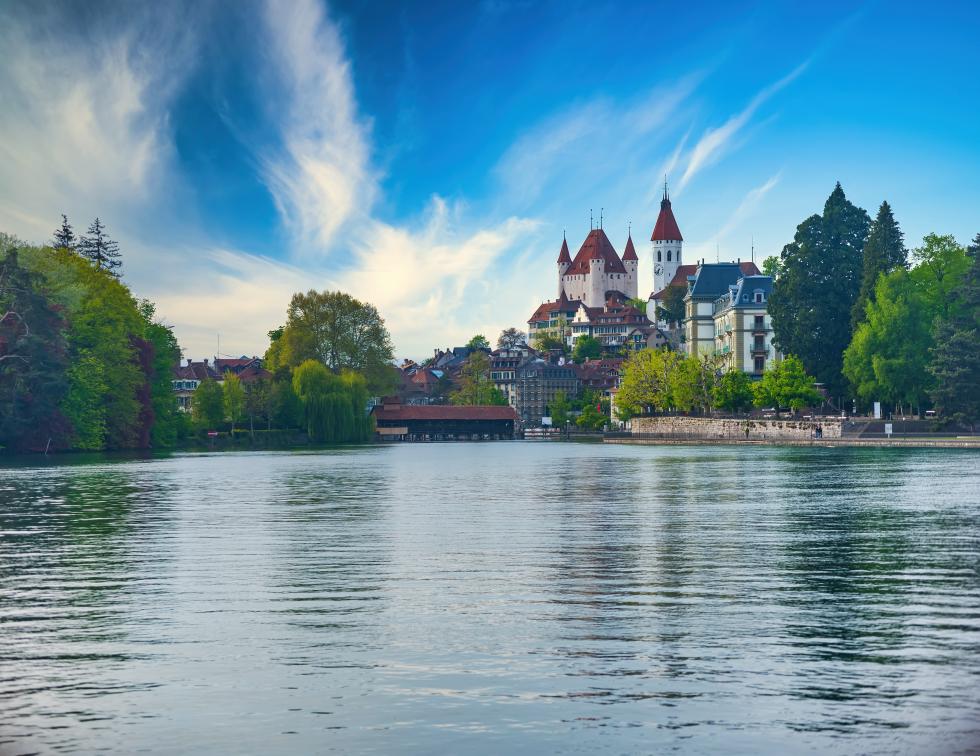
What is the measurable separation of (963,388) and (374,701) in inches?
3146

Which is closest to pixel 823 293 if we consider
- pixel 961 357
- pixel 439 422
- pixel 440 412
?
pixel 961 357

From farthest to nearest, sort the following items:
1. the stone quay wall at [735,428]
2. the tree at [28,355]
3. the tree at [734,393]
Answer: the tree at [734,393], the stone quay wall at [735,428], the tree at [28,355]

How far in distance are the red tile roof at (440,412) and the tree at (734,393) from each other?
58042mm

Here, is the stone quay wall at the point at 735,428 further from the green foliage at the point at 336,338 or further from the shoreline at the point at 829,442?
the green foliage at the point at 336,338

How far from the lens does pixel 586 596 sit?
739 inches

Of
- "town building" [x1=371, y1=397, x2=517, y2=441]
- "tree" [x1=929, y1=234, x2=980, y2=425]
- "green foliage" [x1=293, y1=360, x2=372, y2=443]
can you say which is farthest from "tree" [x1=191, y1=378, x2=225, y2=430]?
"tree" [x1=929, y1=234, x2=980, y2=425]

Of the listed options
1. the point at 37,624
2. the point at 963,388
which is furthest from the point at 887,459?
the point at 37,624

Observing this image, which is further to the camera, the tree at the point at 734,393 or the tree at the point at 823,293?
the tree at the point at 734,393

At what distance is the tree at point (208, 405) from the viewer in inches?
4862

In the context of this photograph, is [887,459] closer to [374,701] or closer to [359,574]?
[359,574]

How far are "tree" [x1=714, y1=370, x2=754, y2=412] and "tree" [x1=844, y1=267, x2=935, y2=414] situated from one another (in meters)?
25.7

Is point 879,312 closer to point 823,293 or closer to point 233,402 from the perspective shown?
point 823,293

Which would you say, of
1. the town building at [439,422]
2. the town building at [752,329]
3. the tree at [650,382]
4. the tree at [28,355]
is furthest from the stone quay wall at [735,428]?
the tree at [28,355]

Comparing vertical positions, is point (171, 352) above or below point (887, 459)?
above
